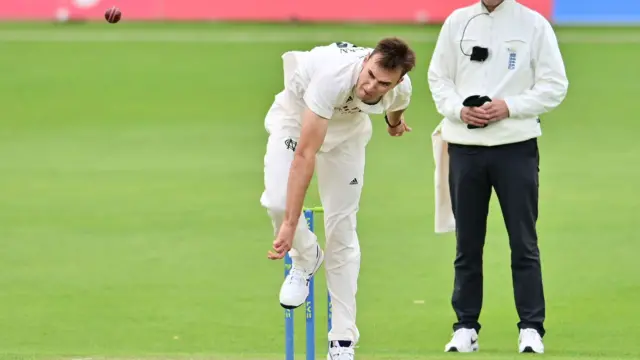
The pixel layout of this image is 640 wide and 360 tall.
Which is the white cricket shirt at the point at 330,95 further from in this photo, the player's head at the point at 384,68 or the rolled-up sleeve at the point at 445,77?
the rolled-up sleeve at the point at 445,77

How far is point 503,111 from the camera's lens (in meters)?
6.50

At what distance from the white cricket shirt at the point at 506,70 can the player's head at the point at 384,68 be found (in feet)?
3.40

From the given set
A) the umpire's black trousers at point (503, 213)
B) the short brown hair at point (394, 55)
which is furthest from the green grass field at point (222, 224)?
the short brown hair at point (394, 55)

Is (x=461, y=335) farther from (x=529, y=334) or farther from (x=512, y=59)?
(x=512, y=59)

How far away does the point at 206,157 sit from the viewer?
12555 millimetres

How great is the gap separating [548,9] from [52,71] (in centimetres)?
733

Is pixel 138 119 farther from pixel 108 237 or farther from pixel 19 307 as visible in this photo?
pixel 19 307

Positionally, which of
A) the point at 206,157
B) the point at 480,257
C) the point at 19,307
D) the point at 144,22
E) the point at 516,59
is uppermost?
the point at 516,59

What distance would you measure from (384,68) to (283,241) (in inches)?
31.5

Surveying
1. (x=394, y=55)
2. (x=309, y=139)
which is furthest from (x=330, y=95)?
(x=394, y=55)

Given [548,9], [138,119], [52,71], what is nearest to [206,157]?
[138,119]

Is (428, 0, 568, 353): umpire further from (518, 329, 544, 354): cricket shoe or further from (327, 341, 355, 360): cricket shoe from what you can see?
(327, 341, 355, 360): cricket shoe

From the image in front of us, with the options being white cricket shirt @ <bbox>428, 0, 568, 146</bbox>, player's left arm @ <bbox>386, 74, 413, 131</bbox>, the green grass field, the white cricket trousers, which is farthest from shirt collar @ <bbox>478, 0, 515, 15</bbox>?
the green grass field

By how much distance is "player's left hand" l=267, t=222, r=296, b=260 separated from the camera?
5504 mm
